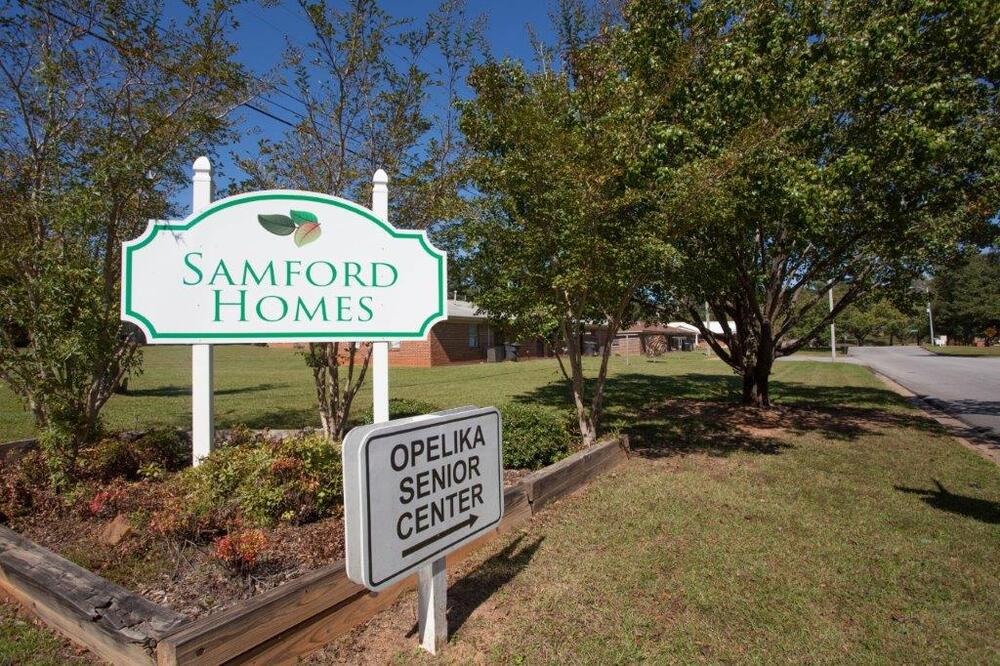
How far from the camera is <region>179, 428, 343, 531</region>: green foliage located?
3994mm

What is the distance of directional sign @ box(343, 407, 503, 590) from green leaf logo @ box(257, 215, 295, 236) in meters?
2.23

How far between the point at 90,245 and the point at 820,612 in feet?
20.7

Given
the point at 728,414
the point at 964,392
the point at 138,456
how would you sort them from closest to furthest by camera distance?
the point at 138,456, the point at 728,414, the point at 964,392

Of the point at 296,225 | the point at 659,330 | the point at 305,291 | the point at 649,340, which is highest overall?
the point at 659,330

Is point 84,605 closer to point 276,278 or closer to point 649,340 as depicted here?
point 276,278

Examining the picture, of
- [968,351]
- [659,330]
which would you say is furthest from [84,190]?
[968,351]

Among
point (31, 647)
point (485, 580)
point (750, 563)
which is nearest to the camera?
point (31, 647)

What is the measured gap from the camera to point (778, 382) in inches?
821

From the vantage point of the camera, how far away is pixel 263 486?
421 centimetres

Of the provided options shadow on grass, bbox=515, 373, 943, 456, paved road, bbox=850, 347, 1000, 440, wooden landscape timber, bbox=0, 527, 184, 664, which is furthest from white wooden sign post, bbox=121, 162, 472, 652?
paved road, bbox=850, 347, 1000, 440

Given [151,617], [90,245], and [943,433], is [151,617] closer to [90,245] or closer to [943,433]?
[90,245]

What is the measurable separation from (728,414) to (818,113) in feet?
19.4

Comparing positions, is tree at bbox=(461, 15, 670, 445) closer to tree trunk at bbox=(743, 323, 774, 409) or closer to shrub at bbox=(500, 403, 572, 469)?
shrub at bbox=(500, 403, 572, 469)

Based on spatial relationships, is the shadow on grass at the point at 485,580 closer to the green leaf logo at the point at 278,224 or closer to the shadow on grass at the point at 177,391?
the green leaf logo at the point at 278,224
